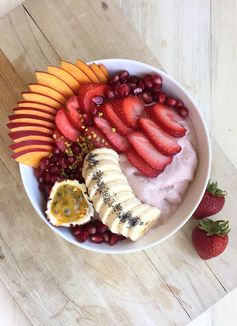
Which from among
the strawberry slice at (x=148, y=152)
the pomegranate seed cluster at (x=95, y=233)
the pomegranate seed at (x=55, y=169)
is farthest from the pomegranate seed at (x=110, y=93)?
the pomegranate seed cluster at (x=95, y=233)

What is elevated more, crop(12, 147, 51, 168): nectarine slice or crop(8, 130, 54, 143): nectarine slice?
crop(8, 130, 54, 143): nectarine slice

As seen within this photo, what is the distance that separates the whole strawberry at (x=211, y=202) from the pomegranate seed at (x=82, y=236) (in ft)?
1.04

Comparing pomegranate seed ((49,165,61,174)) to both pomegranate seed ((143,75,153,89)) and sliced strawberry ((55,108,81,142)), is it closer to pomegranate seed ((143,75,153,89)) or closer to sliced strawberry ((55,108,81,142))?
sliced strawberry ((55,108,81,142))

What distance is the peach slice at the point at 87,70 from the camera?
141 cm

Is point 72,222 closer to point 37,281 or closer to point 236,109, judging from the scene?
point 37,281

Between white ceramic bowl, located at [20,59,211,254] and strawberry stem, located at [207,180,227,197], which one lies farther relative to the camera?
strawberry stem, located at [207,180,227,197]

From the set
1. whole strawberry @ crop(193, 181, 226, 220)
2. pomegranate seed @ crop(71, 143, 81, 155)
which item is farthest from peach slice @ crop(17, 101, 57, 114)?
whole strawberry @ crop(193, 181, 226, 220)

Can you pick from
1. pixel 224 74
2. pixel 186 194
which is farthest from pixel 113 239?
pixel 224 74

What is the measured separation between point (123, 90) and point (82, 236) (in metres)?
0.39

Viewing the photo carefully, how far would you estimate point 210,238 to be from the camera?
146 cm

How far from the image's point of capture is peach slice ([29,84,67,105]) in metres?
1.39

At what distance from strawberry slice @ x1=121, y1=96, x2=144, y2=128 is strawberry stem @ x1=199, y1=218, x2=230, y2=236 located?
1.09 feet

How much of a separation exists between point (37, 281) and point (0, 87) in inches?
21.9

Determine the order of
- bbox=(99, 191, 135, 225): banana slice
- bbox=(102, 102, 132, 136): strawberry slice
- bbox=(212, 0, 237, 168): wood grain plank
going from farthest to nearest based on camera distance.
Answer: bbox=(212, 0, 237, 168): wood grain plank
bbox=(102, 102, 132, 136): strawberry slice
bbox=(99, 191, 135, 225): banana slice
